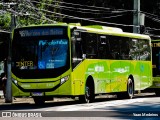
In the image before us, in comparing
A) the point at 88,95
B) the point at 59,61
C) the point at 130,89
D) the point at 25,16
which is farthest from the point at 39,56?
the point at 25,16

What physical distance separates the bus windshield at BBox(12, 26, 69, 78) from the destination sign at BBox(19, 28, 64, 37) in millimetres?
137

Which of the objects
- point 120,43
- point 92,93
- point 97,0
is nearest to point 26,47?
point 92,93

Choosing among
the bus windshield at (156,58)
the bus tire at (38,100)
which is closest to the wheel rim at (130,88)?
the bus windshield at (156,58)

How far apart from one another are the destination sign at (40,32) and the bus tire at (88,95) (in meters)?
2.94

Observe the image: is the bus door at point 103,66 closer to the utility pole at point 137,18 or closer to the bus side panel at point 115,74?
the bus side panel at point 115,74

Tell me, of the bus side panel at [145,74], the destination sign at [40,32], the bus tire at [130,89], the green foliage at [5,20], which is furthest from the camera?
the green foliage at [5,20]

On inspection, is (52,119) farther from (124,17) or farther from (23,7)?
(124,17)

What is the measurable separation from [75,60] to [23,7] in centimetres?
962

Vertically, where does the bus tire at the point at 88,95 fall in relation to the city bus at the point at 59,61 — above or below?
below

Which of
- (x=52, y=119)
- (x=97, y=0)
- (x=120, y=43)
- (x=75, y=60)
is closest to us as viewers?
(x=52, y=119)

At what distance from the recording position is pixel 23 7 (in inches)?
1244

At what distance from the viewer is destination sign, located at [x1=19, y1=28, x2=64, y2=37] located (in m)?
23.1

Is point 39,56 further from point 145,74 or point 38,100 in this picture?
point 145,74

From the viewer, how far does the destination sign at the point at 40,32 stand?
23.1m
